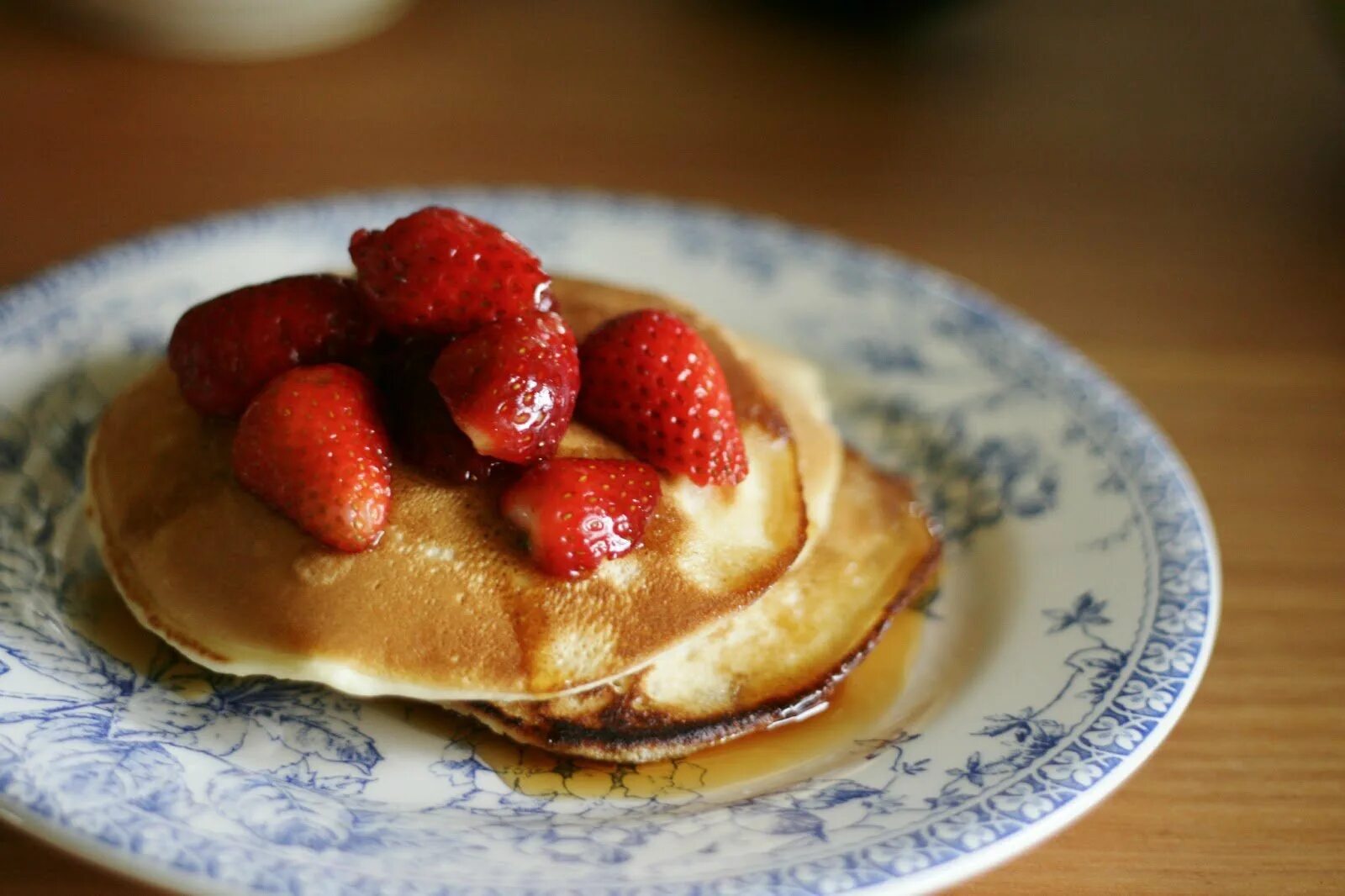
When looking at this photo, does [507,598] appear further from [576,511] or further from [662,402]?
[662,402]

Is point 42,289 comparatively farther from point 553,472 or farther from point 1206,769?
point 1206,769

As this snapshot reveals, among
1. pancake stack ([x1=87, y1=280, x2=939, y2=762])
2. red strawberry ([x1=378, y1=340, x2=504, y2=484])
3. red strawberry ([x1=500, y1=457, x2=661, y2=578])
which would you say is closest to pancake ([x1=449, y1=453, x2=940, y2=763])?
pancake stack ([x1=87, y1=280, x2=939, y2=762])

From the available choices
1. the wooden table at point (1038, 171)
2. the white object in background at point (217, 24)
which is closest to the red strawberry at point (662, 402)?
the wooden table at point (1038, 171)

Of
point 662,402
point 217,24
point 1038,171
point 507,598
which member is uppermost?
point 1038,171

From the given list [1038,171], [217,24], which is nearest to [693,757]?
[1038,171]

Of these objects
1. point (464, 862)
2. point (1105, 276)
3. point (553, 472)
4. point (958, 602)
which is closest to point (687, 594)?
point (553, 472)

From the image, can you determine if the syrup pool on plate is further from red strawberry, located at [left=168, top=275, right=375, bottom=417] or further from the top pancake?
red strawberry, located at [left=168, top=275, right=375, bottom=417]

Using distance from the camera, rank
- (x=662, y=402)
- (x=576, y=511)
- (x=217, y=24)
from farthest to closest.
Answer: (x=217, y=24) → (x=662, y=402) → (x=576, y=511)
